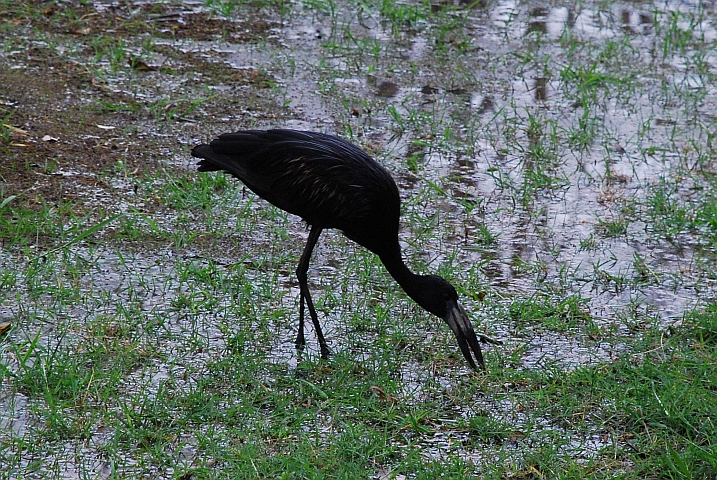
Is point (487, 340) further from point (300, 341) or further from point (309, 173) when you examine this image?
point (309, 173)

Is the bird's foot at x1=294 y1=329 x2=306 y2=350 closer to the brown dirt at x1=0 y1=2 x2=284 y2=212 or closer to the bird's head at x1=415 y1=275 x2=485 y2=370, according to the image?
the bird's head at x1=415 y1=275 x2=485 y2=370

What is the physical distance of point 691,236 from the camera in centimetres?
616

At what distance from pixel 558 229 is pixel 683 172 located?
121 cm

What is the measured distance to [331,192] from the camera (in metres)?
4.76

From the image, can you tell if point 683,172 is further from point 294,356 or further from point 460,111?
point 294,356

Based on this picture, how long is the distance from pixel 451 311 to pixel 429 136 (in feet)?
8.72

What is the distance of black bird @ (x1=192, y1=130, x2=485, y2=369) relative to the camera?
4742 mm

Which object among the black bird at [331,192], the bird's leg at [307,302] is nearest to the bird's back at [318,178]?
the black bird at [331,192]

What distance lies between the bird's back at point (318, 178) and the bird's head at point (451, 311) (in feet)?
1.05

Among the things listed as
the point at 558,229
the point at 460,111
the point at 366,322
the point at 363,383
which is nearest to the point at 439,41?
the point at 460,111

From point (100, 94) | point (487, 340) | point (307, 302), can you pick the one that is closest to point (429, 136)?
point (100, 94)

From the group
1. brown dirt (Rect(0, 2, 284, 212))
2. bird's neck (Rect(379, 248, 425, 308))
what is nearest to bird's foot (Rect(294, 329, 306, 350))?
bird's neck (Rect(379, 248, 425, 308))

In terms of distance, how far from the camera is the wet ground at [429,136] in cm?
542

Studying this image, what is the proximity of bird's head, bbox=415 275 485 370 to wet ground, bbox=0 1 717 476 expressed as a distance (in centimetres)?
24
